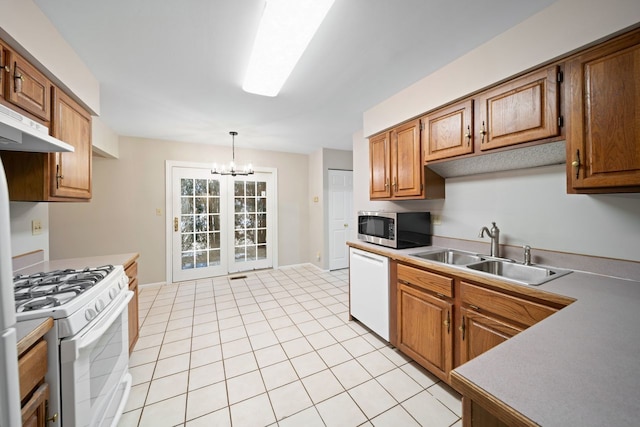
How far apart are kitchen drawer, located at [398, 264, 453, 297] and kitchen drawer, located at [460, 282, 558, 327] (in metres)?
0.10

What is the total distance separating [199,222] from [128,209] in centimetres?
102

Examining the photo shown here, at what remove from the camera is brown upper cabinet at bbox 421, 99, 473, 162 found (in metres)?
1.80

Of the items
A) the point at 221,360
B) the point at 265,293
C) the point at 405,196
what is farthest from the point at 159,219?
the point at 405,196

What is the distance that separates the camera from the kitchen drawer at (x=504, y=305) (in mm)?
1217

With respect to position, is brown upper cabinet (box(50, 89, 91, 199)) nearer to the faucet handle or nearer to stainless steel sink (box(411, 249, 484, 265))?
stainless steel sink (box(411, 249, 484, 265))

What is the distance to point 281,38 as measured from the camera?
158cm

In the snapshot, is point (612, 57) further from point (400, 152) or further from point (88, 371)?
point (88, 371)

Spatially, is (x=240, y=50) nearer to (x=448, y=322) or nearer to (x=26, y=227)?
(x=26, y=227)

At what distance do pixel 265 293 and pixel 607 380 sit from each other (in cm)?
348

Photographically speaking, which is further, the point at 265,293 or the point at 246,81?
the point at 265,293

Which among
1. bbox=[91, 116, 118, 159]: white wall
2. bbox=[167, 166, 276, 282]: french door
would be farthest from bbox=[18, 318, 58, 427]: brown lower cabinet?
bbox=[167, 166, 276, 282]: french door

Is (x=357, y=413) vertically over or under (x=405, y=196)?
under

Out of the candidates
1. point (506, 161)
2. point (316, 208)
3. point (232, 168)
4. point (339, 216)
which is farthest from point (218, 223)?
point (506, 161)

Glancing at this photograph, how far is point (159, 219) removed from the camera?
12.9 feet
